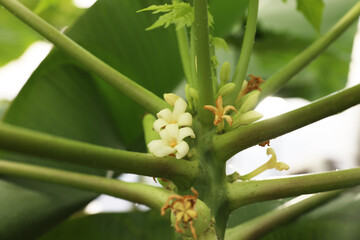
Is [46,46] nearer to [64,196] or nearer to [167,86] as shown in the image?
[167,86]

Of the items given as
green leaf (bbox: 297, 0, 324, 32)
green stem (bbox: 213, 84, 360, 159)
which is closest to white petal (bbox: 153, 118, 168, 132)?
green stem (bbox: 213, 84, 360, 159)

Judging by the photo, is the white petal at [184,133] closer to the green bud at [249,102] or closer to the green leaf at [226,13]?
the green bud at [249,102]

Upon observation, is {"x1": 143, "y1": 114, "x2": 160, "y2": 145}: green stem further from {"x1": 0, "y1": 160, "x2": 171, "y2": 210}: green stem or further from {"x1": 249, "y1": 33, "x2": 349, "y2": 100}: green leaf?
{"x1": 249, "y1": 33, "x2": 349, "y2": 100}: green leaf

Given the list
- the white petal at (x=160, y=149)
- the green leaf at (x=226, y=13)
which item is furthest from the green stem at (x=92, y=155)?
the green leaf at (x=226, y=13)

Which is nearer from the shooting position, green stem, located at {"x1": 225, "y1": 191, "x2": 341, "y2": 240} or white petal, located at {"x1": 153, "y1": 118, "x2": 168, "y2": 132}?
white petal, located at {"x1": 153, "y1": 118, "x2": 168, "y2": 132}

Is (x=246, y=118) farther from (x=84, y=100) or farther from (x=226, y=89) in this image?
(x=84, y=100)

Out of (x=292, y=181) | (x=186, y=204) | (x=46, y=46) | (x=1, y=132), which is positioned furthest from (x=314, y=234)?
(x=46, y=46)
